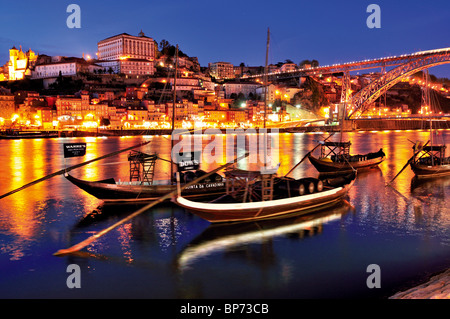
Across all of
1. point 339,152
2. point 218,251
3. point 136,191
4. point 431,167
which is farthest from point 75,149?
point 431,167

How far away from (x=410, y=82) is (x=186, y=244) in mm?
120261

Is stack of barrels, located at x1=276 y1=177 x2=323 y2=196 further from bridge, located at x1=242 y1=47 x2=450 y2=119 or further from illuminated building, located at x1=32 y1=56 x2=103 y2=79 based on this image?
illuminated building, located at x1=32 y1=56 x2=103 y2=79

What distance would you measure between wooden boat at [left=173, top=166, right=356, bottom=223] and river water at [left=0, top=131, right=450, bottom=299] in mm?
330

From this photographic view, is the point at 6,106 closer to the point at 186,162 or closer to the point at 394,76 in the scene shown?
the point at 394,76

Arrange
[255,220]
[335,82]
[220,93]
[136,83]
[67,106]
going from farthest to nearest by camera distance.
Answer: [335,82]
[220,93]
[136,83]
[67,106]
[255,220]

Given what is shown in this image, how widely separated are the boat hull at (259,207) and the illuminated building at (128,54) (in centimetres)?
7631

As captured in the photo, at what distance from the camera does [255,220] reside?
10977 millimetres

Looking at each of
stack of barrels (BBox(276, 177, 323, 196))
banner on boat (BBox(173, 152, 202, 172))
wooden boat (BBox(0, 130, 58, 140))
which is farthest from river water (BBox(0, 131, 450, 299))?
wooden boat (BBox(0, 130, 58, 140))

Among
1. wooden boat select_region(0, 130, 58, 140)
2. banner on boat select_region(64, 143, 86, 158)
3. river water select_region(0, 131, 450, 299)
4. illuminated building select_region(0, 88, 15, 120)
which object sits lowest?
river water select_region(0, 131, 450, 299)

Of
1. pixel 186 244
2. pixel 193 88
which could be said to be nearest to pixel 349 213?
pixel 186 244

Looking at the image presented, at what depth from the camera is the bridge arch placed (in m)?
48.9

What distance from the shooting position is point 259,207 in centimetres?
1057

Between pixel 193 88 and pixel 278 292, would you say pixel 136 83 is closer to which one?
pixel 193 88

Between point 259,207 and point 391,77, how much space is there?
51.0 m
